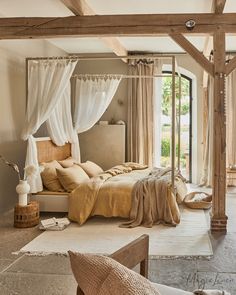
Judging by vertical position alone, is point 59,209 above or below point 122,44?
below

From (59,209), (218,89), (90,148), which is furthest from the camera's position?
(90,148)

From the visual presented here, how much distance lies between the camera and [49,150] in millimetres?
6473

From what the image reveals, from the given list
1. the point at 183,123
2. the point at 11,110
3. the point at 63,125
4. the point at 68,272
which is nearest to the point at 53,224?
the point at 68,272

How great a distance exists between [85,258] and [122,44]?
636 cm

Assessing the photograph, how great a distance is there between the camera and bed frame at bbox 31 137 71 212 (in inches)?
213

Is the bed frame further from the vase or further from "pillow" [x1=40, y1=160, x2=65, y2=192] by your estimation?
the vase

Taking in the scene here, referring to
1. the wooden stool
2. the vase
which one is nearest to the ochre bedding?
the wooden stool

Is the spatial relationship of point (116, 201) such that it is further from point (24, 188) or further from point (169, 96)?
point (169, 96)

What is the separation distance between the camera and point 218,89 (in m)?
4.64

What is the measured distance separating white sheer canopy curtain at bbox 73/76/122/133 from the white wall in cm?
121

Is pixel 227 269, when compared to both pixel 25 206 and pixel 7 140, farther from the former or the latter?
pixel 7 140

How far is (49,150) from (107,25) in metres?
2.50

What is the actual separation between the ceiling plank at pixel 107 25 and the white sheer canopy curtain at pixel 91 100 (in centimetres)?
219

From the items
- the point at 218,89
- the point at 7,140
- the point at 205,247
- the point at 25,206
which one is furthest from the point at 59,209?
the point at 218,89
